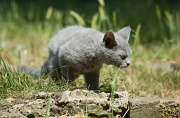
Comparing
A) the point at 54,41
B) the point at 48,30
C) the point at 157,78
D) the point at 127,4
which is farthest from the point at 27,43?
the point at 127,4

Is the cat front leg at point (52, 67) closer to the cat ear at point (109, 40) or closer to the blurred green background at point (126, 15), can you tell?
the cat ear at point (109, 40)

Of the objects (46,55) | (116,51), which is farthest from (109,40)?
(46,55)

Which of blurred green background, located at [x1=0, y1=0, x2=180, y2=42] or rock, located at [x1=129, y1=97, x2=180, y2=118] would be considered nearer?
rock, located at [x1=129, y1=97, x2=180, y2=118]

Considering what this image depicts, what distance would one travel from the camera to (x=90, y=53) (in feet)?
11.1

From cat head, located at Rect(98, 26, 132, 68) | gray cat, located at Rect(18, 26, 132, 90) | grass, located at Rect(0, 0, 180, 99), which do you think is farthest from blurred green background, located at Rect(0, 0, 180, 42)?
cat head, located at Rect(98, 26, 132, 68)

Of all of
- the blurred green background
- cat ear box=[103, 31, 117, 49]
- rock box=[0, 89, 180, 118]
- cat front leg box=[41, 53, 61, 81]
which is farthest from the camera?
the blurred green background

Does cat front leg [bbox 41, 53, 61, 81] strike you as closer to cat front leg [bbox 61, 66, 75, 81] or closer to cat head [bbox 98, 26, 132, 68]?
cat front leg [bbox 61, 66, 75, 81]

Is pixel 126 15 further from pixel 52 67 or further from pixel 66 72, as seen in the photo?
pixel 66 72

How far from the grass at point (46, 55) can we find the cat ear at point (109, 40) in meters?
0.24

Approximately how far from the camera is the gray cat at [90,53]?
10.7 ft

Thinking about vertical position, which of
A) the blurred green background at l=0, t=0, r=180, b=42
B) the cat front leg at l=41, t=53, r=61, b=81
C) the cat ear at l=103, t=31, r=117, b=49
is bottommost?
the cat front leg at l=41, t=53, r=61, b=81

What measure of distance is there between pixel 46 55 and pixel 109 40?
1.86m

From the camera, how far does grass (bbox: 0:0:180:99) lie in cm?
302

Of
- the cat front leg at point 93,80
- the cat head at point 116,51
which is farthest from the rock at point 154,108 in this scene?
the cat front leg at point 93,80
